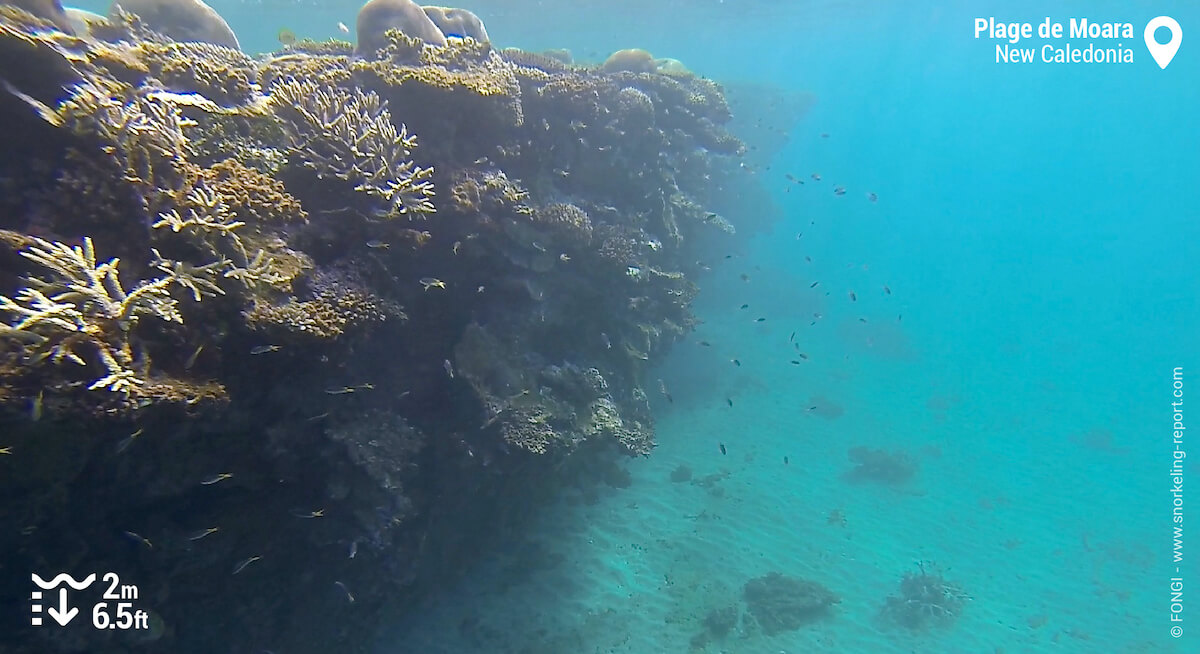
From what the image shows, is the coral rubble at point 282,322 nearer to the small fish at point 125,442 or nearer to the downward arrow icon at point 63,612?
the small fish at point 125,442

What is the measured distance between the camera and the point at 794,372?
1916cm

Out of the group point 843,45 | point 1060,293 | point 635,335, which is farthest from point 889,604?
point 843,45

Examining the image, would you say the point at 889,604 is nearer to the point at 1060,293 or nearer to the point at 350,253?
the point at 350,253

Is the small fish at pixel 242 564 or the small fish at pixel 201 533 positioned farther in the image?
the small fish at pixel 242 564

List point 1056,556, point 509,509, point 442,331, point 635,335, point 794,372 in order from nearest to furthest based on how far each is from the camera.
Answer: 1. point 442,331
2. point 509,509
3. point 635,335
4. point 1056,556
5. point 794,372

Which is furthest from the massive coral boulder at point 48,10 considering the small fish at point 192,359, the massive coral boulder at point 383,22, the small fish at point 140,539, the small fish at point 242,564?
the small fish at point 242,564

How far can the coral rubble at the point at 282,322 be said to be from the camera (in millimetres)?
4062

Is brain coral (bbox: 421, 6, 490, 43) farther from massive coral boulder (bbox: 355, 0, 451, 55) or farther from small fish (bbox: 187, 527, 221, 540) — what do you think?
small fish (bbox: 187, 527, 221, 540)

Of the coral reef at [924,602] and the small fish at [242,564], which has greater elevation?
the coral reef at [924,602]

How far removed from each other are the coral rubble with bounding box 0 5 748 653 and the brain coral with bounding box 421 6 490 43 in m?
2.62

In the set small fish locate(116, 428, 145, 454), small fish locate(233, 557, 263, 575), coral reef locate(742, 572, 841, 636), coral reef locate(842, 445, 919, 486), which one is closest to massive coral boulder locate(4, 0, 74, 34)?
small fish locate(116, 428, 145, 454)

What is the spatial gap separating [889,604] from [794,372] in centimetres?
917

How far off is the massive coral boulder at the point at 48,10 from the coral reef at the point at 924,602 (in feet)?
52.9

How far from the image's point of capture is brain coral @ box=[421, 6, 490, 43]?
44.8 ft
